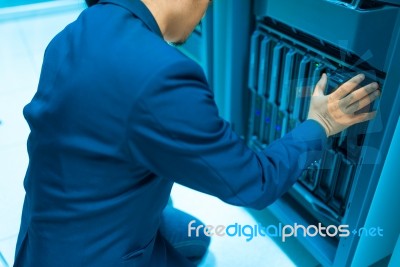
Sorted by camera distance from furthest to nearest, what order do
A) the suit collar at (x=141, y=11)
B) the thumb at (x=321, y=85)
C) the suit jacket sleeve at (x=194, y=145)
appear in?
1. the thumb at (x=321, y=85)
2. the suit collar at (x=141, y=11)
3. the suit jacket sleeve at (x=194, y=145)

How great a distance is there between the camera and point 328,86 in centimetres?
101

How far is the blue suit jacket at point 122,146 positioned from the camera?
0.65 metres

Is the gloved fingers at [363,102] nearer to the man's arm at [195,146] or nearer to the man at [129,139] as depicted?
the man at [129,139]

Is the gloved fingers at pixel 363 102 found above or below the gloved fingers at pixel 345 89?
below

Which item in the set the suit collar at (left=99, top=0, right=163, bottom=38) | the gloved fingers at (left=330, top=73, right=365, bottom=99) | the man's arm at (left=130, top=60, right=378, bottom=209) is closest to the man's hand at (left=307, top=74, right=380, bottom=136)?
the gloved fingers at (left=330, top=73, right=365, bottom=99)

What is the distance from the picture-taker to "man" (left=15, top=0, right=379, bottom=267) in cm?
65

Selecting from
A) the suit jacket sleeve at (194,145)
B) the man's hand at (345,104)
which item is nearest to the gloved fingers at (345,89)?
the man's hand at (345,104)

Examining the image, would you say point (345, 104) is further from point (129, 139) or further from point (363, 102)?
point (129, 139)

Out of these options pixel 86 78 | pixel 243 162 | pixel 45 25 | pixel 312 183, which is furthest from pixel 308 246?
pixel 45 25

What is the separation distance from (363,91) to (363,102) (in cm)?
3

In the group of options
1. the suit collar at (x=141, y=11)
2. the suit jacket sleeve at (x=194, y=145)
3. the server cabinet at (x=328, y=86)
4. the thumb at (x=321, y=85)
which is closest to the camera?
the suit jacket sleeve at (x=194, y=145)

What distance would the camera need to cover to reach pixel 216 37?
144cm

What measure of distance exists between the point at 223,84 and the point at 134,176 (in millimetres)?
881

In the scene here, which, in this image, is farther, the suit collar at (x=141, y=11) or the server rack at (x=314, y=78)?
the server rack at (x=314, y=78)
